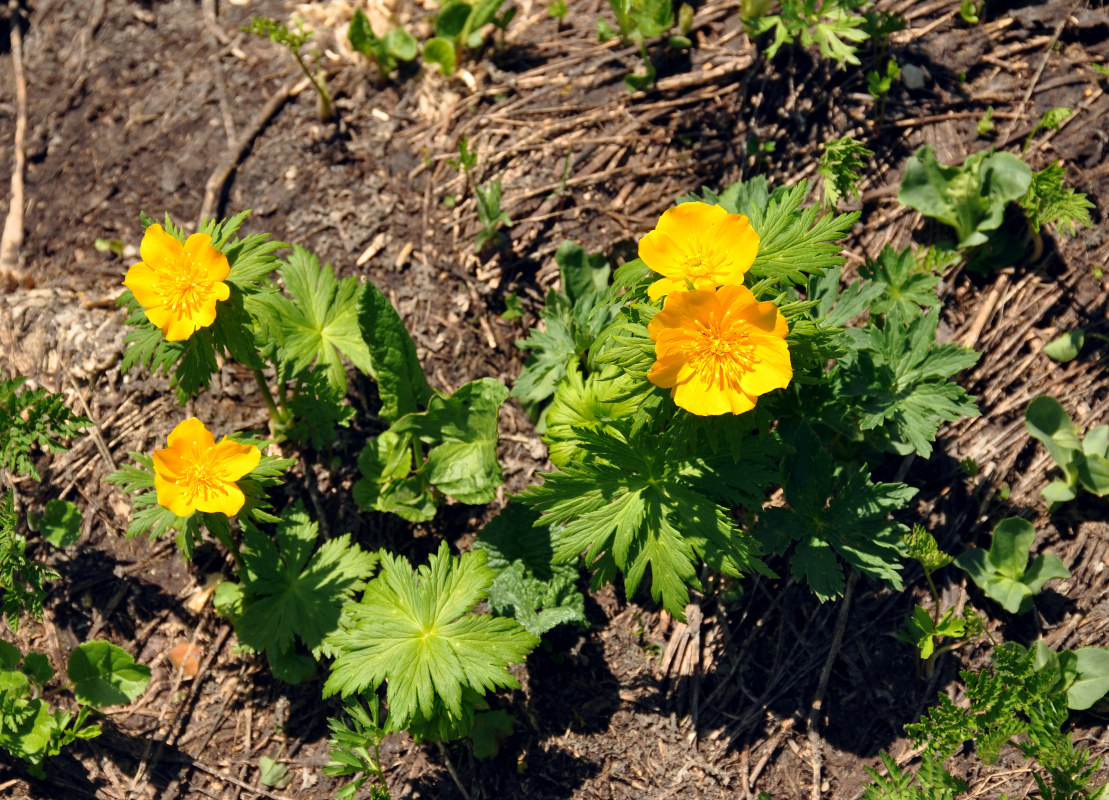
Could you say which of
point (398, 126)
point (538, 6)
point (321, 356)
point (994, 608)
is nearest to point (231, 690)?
point (321, 356)

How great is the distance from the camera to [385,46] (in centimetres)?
457

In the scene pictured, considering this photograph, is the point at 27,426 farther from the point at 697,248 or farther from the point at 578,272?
the point at 697,248

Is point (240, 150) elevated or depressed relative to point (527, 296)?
elevated

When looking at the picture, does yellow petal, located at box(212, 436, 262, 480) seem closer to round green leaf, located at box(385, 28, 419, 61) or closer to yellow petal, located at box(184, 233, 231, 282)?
yellow petal, located at box(184, 233, 231, 282)

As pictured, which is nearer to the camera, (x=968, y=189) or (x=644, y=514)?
(x=644, y=514)

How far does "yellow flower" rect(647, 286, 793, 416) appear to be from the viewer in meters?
2.51

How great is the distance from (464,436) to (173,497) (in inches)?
46.7

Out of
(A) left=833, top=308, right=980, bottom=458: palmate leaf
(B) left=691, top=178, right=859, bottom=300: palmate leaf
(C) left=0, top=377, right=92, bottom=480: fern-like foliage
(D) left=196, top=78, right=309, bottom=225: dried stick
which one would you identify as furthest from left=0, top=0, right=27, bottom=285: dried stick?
(A) left=833, top=308, right=980, bottom=458: palmate leaf

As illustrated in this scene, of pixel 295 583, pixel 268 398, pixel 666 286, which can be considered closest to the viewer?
pixel 666 286

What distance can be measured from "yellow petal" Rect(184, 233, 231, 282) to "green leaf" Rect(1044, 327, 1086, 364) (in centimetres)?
343

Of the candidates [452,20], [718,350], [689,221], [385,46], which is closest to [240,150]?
[385,46]

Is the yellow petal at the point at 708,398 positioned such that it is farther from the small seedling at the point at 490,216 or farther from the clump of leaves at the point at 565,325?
the small seedling at the point at 490,216

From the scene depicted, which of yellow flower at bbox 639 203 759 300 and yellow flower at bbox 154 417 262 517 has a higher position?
yellow flower at bbox 639 203 759 300

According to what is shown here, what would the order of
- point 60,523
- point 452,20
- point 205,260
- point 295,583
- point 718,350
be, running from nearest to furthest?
point 718,350
point 205,260
point 295,583
point 60,523
point 452,20
